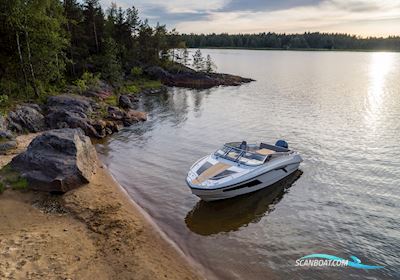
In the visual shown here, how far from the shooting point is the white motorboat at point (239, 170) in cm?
1699

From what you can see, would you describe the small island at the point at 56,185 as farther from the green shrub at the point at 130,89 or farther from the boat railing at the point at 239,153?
the green shrub at the point at 130,89

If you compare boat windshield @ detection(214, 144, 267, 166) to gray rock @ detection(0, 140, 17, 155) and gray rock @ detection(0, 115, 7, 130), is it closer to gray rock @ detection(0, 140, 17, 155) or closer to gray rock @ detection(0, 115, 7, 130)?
gray rock @ detection(0, 140, 17, 155)

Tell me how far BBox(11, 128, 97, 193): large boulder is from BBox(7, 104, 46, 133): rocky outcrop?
10.0 metres

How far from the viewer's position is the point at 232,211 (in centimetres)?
1705

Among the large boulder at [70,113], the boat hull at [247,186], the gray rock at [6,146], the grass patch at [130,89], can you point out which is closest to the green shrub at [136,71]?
the grass patch at [130,89]

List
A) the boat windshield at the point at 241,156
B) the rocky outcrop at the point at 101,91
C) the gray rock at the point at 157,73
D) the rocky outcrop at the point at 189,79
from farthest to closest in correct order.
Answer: the gray rock at the point at 157,73
the rocky outcrop at the point at 189,79
the rocky outcrop at the point at 101,91
the boat windshield at the point at 241,156

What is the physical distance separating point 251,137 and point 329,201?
1310 cm

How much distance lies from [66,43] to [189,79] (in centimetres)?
3719

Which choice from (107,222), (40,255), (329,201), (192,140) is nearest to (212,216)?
(107,222)

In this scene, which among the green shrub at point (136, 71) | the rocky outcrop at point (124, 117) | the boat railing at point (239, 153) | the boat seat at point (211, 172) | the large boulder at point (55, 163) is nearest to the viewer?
the large boulder at point (55, 163)

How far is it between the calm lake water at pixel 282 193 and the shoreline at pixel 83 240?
126cm

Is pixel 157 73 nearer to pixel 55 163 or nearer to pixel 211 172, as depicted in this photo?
pixel 211 172

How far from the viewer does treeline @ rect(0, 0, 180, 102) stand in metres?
31.9

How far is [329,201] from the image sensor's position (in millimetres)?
18016
